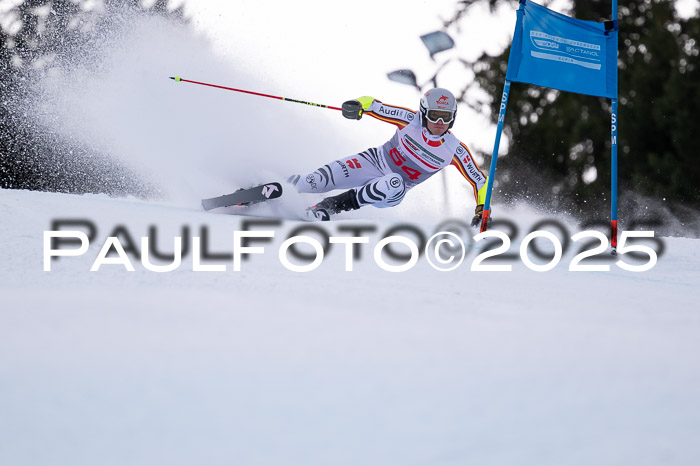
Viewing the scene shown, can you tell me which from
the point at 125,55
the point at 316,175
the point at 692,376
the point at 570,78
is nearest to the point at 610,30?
the point at 570,78

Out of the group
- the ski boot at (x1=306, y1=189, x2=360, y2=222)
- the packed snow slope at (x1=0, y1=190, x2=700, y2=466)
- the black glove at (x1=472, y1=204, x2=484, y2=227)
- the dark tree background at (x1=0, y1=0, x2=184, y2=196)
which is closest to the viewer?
the packed snow slope at (x1=0, y1=190, x2=700, y2=466)

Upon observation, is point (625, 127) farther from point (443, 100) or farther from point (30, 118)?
point (30, 118)

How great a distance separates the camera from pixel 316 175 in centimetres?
644

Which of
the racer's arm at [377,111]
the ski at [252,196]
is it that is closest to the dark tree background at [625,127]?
the racer's arm at [377,111]

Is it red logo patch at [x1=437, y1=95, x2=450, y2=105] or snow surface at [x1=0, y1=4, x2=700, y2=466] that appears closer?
snow surface at [x1=0, y1=4, x2=700, y2=466]

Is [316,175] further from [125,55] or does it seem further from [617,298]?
[125,55]

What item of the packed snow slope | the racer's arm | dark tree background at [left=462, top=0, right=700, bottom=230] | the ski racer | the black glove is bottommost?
the packed snow slope

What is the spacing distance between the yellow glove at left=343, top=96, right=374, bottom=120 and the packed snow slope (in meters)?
2.79

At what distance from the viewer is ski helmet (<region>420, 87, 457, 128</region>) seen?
5.83 metres

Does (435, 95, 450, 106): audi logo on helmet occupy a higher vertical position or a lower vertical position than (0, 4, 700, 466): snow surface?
higher

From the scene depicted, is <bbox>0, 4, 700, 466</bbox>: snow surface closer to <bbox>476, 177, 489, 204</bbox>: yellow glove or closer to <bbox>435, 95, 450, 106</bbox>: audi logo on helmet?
<bbox>476, 177, 489, 204</bbox>: yellow glove

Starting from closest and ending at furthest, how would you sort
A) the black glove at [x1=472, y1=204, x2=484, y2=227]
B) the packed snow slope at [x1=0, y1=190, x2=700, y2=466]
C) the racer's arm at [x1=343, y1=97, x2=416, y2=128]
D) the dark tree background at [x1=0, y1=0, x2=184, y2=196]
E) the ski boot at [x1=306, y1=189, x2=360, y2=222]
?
the packed snow slope at [x1=0, y1=190, x2=700, y2=466] → the black glove at [x1=472, y1=204, x2=484, y2=227] → the racer's arm at [x1=343, y1=97, x2=416, y2=128] → the ski boot at [x1=306, y1=189, x2=360, y2=222] → the dark tree background at [x1=0, y1=0, x2=184, y2=196]

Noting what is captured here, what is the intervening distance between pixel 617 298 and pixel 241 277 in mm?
1843

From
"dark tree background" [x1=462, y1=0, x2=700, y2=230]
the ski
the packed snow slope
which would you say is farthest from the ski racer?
"dark tree background" [x1=462, y1=0, x2=700, y2=230]
